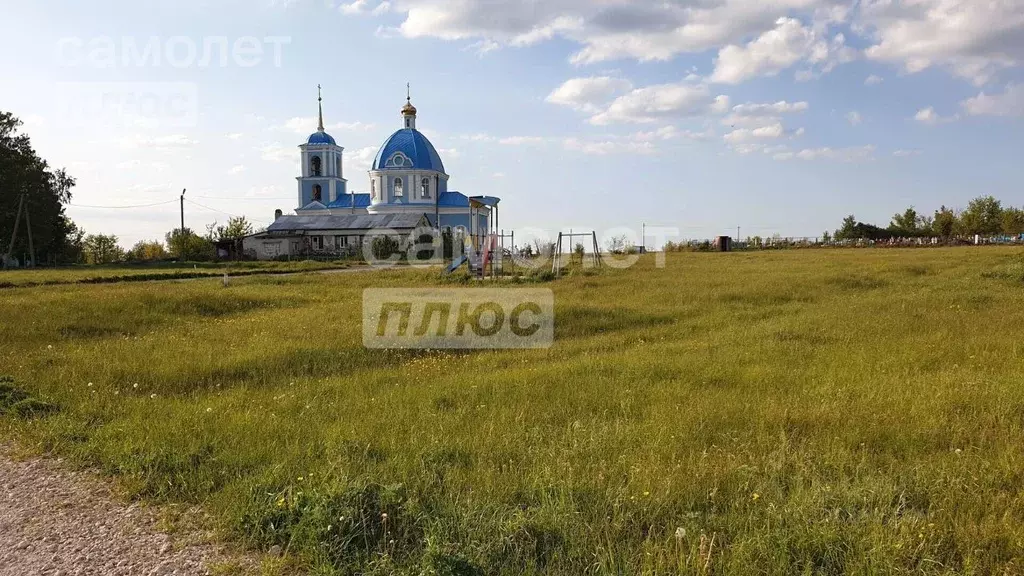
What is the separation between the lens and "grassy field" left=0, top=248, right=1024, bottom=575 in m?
3.57

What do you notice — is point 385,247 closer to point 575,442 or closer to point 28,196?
point 28,196

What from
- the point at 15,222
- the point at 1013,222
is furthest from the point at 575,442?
the point at 1013,222

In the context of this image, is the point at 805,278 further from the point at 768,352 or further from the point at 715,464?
the point at 715,464

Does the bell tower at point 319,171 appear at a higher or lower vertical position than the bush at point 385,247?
higher

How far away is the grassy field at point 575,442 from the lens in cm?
357

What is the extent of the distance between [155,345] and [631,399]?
751 centimetres

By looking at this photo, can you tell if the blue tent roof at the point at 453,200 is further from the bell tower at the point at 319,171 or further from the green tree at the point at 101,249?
the green tree at the point at 101,249

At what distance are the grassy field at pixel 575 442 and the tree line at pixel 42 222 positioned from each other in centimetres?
4085

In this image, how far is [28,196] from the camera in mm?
43812

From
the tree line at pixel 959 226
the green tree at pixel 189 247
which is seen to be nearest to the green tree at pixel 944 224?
the tree line at pixel 959 226

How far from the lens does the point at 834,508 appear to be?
12.7ft

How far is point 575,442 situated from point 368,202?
203 feet

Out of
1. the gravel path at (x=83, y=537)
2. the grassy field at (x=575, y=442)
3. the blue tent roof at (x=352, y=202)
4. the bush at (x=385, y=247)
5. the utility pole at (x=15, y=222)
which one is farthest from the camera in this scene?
the blue tent roof at (x=352, y=202)

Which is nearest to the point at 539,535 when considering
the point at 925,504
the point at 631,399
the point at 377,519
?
the point at 377,519
